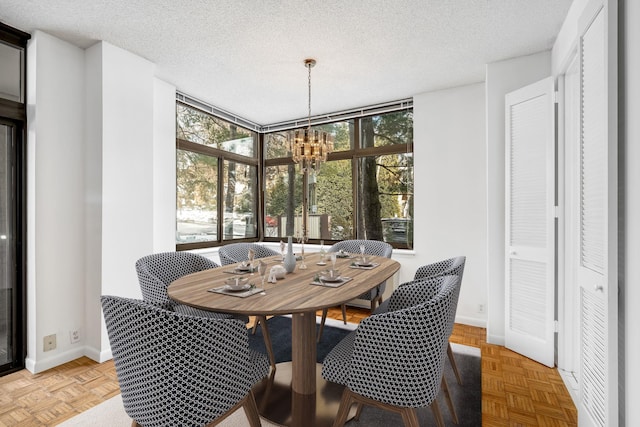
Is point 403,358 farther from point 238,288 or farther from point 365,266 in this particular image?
point 365,266

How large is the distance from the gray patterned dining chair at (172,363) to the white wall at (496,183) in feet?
8.88

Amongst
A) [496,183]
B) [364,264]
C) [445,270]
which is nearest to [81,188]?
[364,264]

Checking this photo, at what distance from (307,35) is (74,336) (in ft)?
10.5

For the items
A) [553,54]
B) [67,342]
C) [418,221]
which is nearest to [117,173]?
[67,342]

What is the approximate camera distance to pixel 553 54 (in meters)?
2.73

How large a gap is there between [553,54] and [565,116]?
648mm

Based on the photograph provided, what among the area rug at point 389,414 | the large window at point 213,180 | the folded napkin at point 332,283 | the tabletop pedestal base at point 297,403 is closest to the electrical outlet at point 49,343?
the area rug at point 389,414

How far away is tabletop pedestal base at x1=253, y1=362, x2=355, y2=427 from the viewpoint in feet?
6.02

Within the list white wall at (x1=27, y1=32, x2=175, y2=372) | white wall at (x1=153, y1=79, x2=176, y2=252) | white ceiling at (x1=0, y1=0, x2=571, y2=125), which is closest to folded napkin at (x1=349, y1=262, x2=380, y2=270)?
white ceiling at (x1=0, y1=0, x2=571, y2=125)

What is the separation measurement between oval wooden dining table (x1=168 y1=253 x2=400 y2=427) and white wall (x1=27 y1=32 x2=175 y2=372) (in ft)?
3.93

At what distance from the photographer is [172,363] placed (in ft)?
3.63

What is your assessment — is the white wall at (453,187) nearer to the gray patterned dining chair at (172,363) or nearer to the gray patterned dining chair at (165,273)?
the gray patterned dining chair at (165,273)

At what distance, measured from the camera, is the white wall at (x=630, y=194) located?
1.26 meters

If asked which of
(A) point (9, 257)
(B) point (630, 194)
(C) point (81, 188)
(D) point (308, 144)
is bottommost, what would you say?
(A) point (9, 257)
